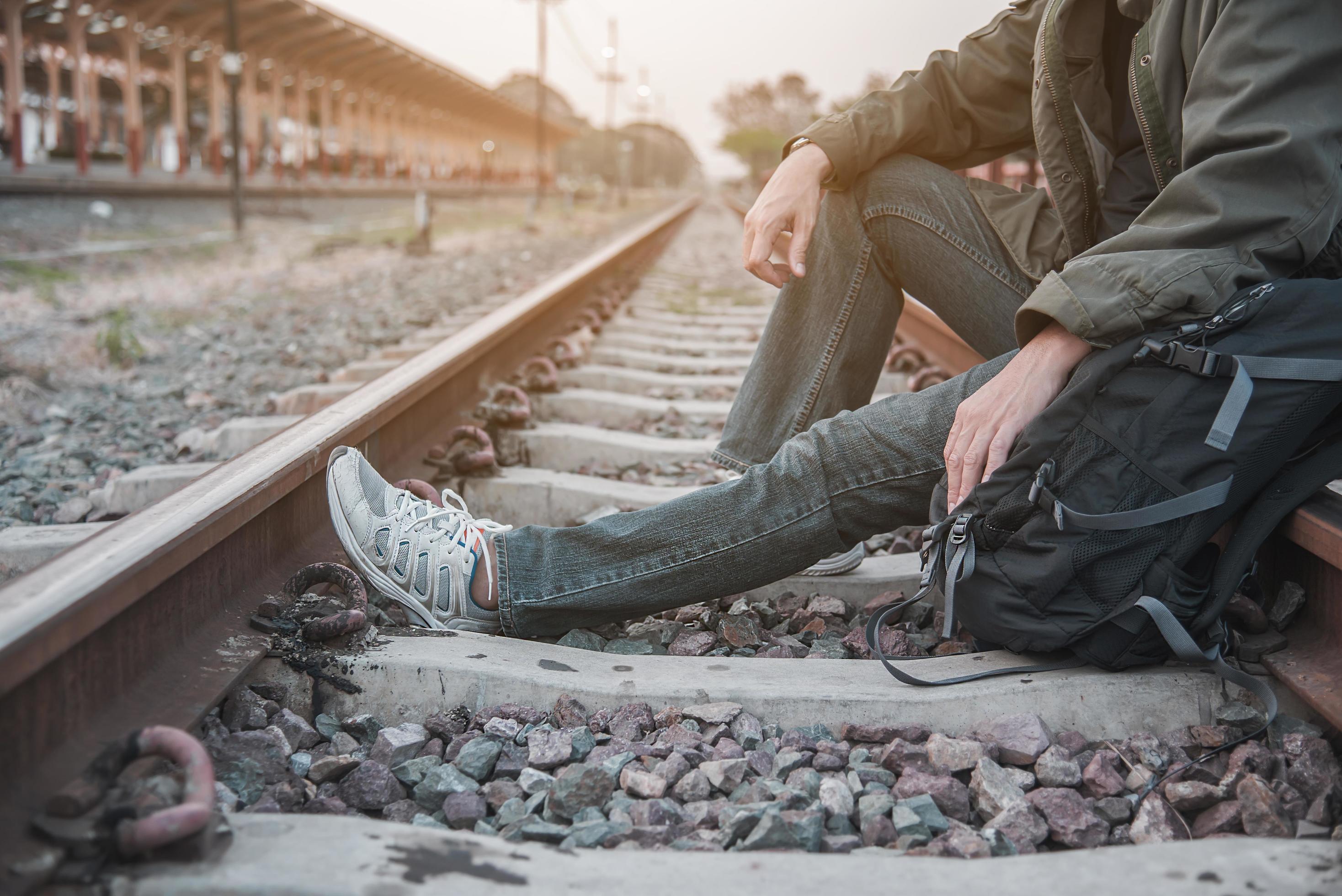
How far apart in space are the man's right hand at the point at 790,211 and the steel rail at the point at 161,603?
92 centimetres

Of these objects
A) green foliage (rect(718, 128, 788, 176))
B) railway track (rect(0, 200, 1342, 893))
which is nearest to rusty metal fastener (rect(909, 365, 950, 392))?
railway track (rect(0, 200, 1342, 893))

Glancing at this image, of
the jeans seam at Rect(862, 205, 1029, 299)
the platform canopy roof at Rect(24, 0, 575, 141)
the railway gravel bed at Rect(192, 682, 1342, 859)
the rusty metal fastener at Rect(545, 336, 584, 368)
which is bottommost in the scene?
the railway gravel bed at Rect(192, 682, 1342, 859)

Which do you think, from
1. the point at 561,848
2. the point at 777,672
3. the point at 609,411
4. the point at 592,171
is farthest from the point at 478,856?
the point at 592,171

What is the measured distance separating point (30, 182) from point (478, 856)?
16.8 m

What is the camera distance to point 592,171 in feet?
267

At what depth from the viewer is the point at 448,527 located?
68.6 inches

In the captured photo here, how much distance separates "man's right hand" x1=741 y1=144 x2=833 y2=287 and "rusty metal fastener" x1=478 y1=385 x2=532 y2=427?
1103 mm

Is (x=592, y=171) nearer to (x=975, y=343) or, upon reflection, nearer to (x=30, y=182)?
(x=30, y=182)

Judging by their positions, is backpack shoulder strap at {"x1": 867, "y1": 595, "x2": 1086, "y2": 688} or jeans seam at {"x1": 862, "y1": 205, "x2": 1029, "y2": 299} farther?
jeans seam at {"x1": 862, "y1": 205, "x2": 1029, "y2": 299}

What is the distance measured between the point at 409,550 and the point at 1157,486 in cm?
116

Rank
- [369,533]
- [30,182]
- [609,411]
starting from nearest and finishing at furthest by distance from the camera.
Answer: [369,533], [609,411], [30,182]

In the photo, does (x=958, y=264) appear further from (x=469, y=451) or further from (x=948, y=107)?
(x=469, y=451)

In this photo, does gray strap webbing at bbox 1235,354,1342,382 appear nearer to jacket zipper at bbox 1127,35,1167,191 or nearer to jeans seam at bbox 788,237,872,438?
jacket zipper at bbox 1127,35,1167,191

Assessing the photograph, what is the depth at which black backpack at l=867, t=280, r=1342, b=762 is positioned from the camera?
133 centimetres
